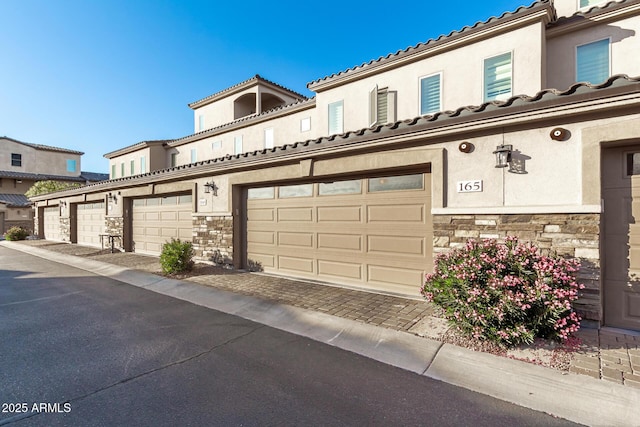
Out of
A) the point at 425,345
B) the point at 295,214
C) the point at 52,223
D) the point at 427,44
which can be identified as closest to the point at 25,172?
the point at 52,223

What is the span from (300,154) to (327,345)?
4.63 m

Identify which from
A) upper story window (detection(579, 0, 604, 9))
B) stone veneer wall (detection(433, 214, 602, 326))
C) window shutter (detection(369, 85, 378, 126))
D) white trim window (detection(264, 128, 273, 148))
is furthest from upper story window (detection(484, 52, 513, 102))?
white trim window (detection(264, 128, 273, 148))

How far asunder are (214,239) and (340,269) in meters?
4.58

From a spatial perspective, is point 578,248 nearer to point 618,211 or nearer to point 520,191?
point 618,211

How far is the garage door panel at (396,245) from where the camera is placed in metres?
6.04

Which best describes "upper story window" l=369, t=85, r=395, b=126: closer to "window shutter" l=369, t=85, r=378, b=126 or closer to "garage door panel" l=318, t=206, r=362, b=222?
"window shutter" l=369, t=85, r=378, b=126

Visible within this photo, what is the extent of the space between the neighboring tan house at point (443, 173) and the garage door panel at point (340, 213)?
4 centimetres

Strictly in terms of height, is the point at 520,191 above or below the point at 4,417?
above

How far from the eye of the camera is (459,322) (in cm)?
401

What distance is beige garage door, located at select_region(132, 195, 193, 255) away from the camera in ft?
35.6

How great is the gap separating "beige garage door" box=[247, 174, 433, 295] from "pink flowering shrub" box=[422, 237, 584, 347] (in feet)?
5.97

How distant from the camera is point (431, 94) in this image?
9773 mm

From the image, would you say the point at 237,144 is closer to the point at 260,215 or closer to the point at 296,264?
the point at 260,215

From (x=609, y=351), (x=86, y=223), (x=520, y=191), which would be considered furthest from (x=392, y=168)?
(x=86, y=223)
